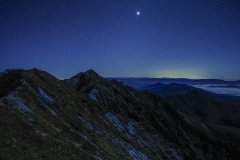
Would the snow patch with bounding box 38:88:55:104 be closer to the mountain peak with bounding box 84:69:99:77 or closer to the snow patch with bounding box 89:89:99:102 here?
the snow patch with bounding box 89:89:99:102

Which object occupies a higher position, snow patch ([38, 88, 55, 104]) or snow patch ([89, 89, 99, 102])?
snow patch ([38, 88, 55, 104])

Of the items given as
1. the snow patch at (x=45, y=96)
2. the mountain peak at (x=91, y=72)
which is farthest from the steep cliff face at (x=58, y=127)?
the mountain peak at (x=91, y=72)

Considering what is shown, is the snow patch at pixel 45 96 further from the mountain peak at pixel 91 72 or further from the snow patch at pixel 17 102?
the mountain peak at pixel 91 72

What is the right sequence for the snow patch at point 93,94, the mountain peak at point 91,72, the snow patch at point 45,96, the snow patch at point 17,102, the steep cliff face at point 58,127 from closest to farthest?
the steep cliff face at point 58,127
the snow patch at point 17,102
the snow patch at point 45,96
the snow patch at point 93,94
the mountain peak at point 91,72

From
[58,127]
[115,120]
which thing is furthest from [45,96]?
[115,120]

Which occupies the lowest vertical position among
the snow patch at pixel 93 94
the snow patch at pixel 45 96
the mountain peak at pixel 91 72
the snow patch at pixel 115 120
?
the snow patch at pixel 115 120

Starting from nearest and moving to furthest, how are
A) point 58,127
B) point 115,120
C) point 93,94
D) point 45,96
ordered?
point 58,127, point 45,96, point 115,120, point 93,94

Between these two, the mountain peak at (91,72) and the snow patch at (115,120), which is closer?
the snow patch at (115,120)

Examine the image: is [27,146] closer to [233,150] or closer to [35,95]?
[35,95]

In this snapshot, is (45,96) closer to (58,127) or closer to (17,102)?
(17,102)

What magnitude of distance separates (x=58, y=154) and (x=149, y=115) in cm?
7793

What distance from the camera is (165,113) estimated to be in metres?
112

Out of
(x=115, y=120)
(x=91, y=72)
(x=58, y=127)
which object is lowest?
(x=115, y=120)

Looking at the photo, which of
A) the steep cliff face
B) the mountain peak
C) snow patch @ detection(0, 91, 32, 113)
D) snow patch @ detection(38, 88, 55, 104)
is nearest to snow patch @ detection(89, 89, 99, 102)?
the steep cliff face
